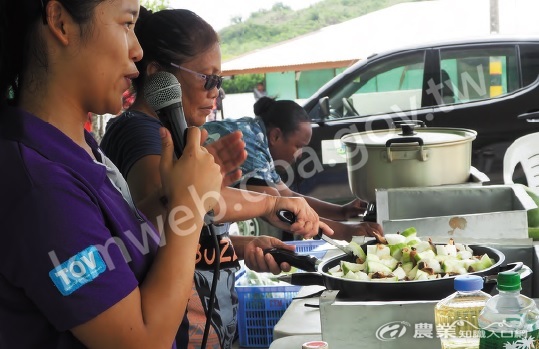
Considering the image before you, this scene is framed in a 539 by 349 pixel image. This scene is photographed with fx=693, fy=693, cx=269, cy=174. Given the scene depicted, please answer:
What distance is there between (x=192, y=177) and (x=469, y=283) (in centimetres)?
51

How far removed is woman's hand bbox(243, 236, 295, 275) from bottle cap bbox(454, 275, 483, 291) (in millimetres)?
681

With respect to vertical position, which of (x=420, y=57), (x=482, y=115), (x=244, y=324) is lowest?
(x=244, y=324)

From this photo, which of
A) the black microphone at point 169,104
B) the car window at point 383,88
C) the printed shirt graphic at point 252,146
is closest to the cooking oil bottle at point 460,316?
the black microphone at point 169,104

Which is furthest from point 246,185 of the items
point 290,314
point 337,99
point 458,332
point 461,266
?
point 337,99

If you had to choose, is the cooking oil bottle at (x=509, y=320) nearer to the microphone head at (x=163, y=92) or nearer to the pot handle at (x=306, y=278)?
the pot handle at (x=306, y=278)

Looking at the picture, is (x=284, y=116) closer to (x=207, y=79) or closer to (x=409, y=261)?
(x=207, y=79)

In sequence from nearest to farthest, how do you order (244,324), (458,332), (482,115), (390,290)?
(458,332), (390,290), (244,324), (482,115)

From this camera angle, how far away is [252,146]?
136 inches

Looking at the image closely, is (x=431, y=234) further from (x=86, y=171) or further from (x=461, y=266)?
(x=86, y=171)

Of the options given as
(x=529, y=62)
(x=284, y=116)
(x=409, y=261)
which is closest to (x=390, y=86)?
(x=529, y=62)

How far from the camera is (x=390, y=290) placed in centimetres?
140

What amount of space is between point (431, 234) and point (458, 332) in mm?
829

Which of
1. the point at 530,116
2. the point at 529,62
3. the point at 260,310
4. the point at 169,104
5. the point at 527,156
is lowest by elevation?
the point at 260,310

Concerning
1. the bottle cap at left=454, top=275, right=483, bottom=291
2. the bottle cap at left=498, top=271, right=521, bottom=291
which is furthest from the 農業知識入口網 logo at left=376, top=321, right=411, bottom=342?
the bottle cap at left=498, top=271, right=521, bottom=291
